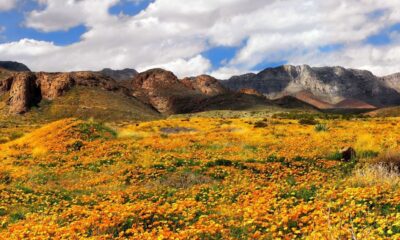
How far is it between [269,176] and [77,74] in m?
162

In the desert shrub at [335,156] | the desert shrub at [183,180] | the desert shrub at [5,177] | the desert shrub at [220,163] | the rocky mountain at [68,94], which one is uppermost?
the rocky mountain at [68,94]

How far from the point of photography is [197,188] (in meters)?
15.1

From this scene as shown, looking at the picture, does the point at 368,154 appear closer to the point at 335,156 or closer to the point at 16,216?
the point at 335,156

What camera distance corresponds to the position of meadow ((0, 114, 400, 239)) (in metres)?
9.27

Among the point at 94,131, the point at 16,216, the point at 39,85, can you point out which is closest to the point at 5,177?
the point at 16,216

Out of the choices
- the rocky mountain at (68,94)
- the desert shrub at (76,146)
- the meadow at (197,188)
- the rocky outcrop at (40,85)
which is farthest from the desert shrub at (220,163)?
the rocky outcrop at (40,85)

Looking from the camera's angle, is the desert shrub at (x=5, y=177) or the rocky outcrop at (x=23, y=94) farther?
the rocky outcrop at (x=23, y=94)

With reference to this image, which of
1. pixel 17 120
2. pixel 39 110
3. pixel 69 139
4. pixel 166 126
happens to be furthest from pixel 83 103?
pixel 69 139

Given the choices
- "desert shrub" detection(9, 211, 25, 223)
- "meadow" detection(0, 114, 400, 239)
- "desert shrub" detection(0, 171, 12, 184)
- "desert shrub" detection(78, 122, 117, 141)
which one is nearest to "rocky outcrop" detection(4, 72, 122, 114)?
"desert shrub" detection(78, 122, 117, 141)

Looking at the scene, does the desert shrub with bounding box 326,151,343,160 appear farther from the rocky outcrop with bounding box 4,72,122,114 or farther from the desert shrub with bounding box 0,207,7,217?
the rocky outcrop with bounding box 4,72,122,114

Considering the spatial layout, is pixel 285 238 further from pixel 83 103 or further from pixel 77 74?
pixel 77 74

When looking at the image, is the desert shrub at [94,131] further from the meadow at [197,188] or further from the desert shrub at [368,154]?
the desert shrub at [368,154]

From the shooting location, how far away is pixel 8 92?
505ft

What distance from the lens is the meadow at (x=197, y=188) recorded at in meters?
9.27
